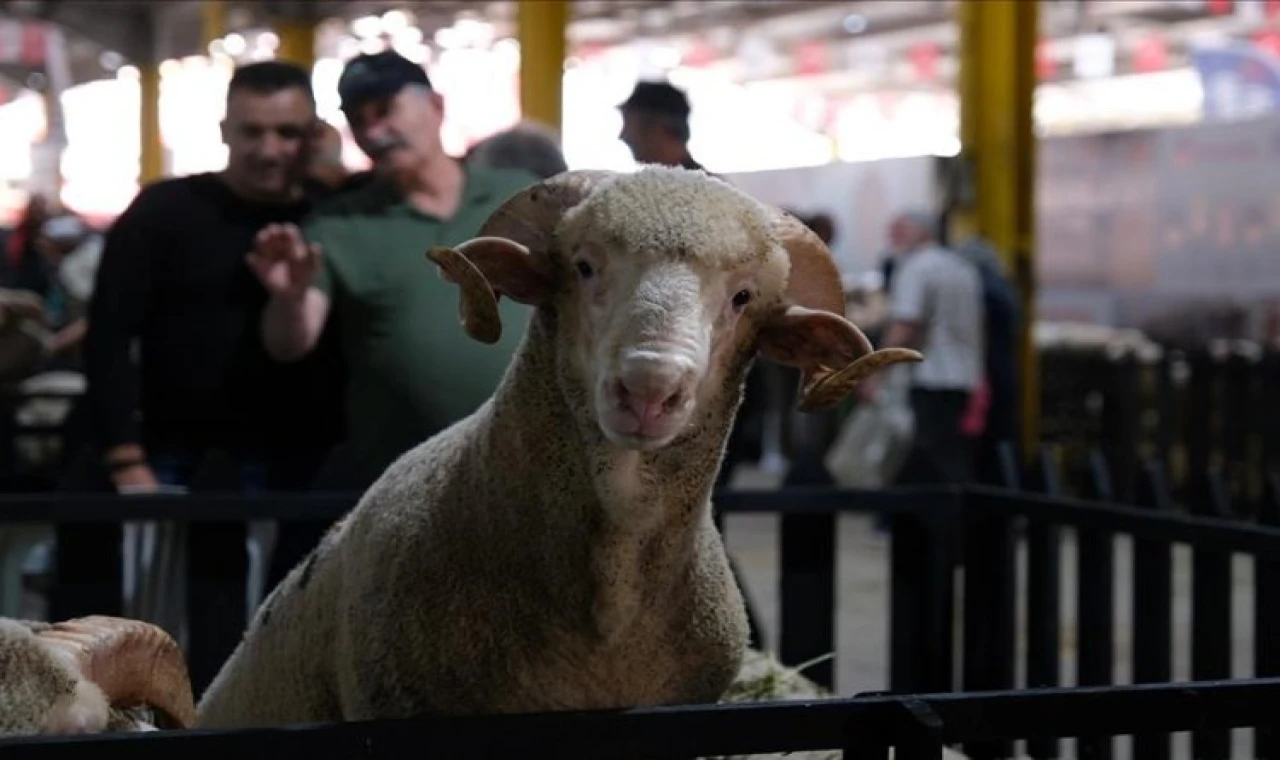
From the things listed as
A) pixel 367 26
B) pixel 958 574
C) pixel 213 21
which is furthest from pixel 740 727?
pixel 213 21

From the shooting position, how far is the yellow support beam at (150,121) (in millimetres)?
11484

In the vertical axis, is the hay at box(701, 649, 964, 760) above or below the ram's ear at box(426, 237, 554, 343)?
below

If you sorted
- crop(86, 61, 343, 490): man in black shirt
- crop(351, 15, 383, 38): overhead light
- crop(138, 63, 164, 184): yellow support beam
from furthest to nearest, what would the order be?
crop(138, 63, 164, 184): yellow support beam
crop(351, 15, 383, 38): overhead light
crop(86, 61, 343, 490): man in black shirt

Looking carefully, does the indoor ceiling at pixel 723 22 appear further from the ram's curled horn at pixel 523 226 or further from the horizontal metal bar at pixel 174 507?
the ram's curled horn at pixel 523 226

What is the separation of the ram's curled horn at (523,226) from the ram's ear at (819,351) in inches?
10.7

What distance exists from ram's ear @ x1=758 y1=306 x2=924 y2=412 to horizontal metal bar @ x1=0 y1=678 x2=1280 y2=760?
430 millimetres

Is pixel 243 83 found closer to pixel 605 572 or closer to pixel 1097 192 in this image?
pixel 605 572

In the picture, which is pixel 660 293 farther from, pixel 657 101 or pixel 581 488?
pixel 657 101

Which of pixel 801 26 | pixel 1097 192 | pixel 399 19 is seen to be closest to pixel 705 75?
pixel 801 26

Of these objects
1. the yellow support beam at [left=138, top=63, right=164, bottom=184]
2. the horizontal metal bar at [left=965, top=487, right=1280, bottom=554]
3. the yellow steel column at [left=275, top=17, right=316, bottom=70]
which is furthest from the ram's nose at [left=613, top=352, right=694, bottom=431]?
the yellow support beam at [left=138, top=63, right=164, bottom=184]

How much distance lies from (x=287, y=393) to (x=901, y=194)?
32.5 feet

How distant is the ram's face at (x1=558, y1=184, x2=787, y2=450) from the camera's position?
1.71 meters

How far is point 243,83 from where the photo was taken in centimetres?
332

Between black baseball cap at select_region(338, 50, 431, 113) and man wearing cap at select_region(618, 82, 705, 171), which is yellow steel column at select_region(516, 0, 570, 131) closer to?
man wearing cap at select_region(618, 82, 705, 171)
